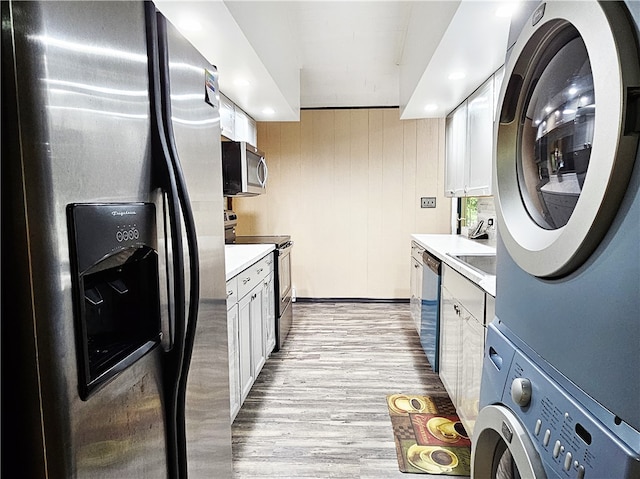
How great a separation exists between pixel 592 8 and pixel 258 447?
2.12 m

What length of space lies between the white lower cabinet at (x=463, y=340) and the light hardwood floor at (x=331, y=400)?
38 cm

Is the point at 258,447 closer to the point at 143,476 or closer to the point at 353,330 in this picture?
the point at 143,476

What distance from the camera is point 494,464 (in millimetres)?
987

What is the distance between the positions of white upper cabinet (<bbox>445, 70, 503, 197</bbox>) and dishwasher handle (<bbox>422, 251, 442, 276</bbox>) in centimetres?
56

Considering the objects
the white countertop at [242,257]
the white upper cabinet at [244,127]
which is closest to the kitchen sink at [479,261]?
the white countertop at [242,257]

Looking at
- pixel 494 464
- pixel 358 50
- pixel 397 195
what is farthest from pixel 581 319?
pixel 397 195

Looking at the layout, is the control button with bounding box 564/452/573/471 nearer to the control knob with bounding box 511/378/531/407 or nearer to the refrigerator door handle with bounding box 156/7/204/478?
the control knob with bounding box 511/378/531/407

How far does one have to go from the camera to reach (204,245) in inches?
47.4

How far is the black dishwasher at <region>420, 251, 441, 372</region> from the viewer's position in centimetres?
252

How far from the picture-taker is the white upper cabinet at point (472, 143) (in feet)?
8.55

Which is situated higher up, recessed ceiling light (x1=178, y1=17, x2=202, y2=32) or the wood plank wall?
recessed ceiling light (x1=178, y1=17, x2=202, y2=32)

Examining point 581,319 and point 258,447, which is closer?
point 581,319

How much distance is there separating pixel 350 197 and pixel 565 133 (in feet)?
12.9

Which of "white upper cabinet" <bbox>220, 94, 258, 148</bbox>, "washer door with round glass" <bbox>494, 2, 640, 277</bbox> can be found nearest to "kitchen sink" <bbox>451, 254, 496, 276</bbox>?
"washer door with round glass" <bbox>494, 2, 640, 277</bbox>
